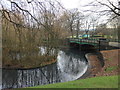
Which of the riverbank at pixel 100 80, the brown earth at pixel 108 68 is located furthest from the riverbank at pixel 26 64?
the riverbank at pixel 100 80

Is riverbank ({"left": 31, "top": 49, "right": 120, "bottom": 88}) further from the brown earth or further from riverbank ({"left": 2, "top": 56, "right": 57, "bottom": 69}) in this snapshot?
riverbank ({"left": 2, "top": 56, "right": 57, "bottom": 69})

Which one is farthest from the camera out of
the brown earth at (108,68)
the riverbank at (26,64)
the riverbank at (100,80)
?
the riverbank at (26,64)

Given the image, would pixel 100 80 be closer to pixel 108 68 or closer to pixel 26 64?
pixel 108 68

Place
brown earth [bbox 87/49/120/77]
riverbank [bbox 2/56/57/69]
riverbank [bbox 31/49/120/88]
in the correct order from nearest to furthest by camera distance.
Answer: riverbank [bbox 31/49/120/88]
brown earth [bbox 87/49/120/77]
riverbank [bbox 2/56/57/69]

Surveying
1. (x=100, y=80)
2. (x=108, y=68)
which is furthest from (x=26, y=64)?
(x=100, y=80)

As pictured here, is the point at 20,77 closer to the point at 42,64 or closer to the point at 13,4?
the point at 42,64

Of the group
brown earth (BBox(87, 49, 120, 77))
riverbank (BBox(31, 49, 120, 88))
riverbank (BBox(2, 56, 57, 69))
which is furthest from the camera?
riverbank (BBox(2, 56, 57, 69))

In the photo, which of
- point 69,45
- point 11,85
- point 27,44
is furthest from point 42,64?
point 69,45

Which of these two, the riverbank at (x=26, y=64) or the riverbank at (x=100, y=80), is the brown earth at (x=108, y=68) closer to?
the riverbank at (x=100, y=80)

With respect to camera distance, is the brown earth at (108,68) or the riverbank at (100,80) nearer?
the riverbank at (100,80)

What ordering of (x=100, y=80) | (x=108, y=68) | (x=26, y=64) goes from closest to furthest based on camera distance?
(x=100, y=80)
(x=108, y=68)
(x=26, y=64)

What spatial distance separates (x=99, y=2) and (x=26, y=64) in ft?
38.3

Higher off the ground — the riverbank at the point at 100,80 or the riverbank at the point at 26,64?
the riverbank at the point at 100,80

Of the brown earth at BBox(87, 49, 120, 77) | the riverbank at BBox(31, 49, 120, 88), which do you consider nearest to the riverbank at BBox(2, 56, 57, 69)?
the brown earth at BBox(87, 49, 120, 77)
